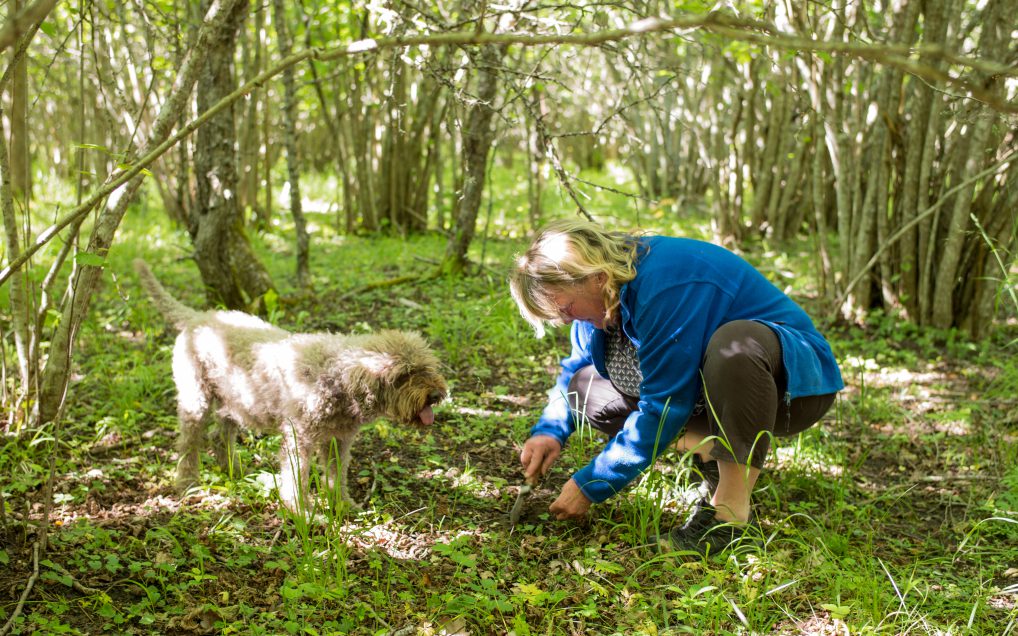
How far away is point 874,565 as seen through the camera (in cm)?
302

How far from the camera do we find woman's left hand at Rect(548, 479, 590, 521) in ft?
10.2

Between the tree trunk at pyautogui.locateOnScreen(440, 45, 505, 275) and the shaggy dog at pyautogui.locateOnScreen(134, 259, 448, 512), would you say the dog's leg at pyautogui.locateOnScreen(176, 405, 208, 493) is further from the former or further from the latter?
the tree trunk at pyautogui.locateOnScreen(440, 45, 505, 275)

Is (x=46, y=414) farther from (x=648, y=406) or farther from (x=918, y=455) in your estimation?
(x=918, y=455)

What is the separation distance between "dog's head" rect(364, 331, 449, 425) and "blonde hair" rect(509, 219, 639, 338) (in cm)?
54

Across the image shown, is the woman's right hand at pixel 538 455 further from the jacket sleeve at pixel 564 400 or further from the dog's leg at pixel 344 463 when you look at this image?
the dog's leg at pixel 344 463

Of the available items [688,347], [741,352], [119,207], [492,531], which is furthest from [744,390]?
[119,207]

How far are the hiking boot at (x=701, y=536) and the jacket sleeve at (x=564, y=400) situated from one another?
0.64 meters

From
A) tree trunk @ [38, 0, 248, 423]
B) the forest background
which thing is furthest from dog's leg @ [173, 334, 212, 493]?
tree trunk @ [38, 0, 248, 423]

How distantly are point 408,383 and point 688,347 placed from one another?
4.03 ft

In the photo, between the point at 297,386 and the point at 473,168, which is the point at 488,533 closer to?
the point at 297,386

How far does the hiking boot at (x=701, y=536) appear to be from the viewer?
312 centimetres

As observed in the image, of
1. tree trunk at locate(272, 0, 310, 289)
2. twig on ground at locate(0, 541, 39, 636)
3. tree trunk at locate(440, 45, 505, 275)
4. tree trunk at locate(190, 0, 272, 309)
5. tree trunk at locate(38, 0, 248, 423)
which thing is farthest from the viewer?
tree trunk at locate(440, 45, 505, 275)

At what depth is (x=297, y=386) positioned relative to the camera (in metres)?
3.34

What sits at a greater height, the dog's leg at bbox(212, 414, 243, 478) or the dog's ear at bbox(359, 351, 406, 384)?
the dog's ear at bbox(359, 351, 406, 384)
